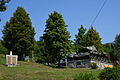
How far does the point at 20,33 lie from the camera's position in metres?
42.7

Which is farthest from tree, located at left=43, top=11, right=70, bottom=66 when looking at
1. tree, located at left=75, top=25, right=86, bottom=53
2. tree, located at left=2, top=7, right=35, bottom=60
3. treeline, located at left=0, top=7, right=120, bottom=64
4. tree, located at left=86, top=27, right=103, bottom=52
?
tree, located at left=86, top=27, right=103, bottom=52

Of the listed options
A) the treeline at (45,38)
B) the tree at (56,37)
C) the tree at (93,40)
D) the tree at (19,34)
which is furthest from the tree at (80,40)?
the tree at (56,37)

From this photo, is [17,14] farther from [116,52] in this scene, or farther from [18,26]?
[116,52]

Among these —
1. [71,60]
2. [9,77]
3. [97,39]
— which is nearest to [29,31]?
[71,60]

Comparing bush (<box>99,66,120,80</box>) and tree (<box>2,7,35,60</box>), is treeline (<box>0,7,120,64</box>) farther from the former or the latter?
bush (<box>99,66,120,80</box>)

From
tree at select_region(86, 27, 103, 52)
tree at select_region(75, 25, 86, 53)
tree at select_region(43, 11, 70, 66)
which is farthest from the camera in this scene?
tree at select_region(86, 27, 103, 52)

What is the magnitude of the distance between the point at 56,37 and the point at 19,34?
7445 millimetres

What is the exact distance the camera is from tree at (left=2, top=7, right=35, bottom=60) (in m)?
42.9

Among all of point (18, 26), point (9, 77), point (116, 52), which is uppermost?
point (18, 26)

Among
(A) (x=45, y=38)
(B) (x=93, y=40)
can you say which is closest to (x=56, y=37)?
(A) (x=45, y=38)

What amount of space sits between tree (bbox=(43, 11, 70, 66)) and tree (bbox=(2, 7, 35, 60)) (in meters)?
5.04

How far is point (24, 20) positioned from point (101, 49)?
65.0 feet

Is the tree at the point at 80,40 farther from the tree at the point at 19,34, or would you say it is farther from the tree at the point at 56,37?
the tree at the point at 56,37

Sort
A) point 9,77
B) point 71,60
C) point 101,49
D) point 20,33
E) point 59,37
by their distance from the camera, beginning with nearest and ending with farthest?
point 9,77 → point 59,37 → point 20,33 → point 71,60 → point 101,49
